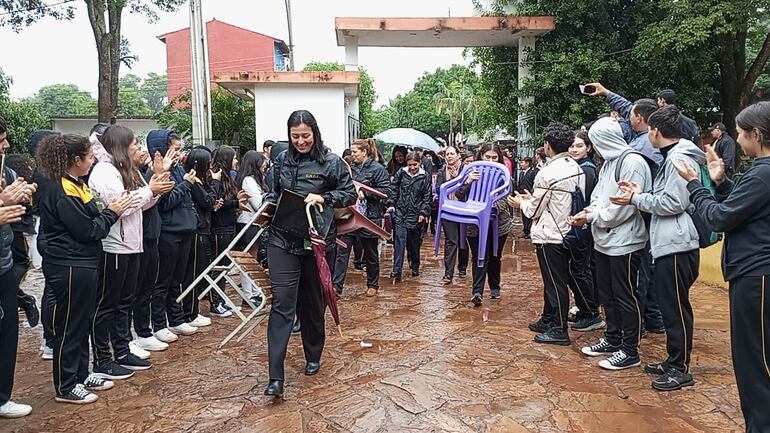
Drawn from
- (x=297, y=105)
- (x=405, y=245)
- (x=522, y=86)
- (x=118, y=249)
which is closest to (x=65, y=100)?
(x=297, y=105)

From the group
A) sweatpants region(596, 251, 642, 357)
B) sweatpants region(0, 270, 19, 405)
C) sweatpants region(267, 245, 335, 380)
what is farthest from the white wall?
sweatpants region(0, 270, 19, 405)

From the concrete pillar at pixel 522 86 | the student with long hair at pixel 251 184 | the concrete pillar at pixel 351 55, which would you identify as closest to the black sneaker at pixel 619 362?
the student with long hair at pixel 251 184

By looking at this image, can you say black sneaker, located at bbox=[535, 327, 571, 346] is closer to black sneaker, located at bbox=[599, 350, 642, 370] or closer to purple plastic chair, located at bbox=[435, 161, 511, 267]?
black sneaker, located at bbox=[599, 350, 642, 370]

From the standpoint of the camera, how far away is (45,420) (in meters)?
3.76

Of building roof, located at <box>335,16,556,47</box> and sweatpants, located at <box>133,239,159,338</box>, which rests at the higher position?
building roof, located at <box>335,16,556,47</box>

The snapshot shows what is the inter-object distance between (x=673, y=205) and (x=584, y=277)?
177 centimetres

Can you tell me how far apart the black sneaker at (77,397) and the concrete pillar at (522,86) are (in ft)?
38.7

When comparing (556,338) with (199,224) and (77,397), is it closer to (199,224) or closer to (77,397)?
(199,224)

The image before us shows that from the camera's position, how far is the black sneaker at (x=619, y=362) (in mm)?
4547

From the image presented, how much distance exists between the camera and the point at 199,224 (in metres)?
5.70

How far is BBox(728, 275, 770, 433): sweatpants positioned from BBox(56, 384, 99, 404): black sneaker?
3.86 m

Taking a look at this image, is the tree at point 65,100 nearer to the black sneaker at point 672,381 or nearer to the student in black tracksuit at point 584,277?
the student in black tracksuit at point 584,277

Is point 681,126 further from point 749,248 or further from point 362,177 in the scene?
point 362,177

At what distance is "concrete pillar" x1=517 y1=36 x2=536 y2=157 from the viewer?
1425cm
